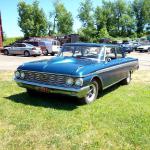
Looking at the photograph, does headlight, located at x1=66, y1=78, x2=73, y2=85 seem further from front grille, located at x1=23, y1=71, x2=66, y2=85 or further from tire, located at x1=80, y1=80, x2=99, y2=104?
tire, located at x1=80, y1=80, x2=99, y2=104

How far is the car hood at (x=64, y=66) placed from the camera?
725 cm

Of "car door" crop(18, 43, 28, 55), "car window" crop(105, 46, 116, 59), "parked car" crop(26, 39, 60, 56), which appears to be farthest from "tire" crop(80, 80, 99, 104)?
"parked car" crop(26, 39, 60, 56)

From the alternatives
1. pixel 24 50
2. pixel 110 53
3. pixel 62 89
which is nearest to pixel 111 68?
pixel 110 53

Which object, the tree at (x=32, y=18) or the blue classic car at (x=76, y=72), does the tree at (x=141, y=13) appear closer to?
the tree at (x=32, y=18)

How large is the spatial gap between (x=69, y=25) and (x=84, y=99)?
59.6m

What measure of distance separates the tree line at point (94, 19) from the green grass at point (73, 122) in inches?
1989

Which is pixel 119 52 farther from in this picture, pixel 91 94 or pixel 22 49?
pixel 22 49

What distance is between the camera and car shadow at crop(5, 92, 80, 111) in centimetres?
739

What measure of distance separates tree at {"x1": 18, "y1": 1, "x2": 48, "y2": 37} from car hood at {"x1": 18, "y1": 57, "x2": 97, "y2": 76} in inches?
1985

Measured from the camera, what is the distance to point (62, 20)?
65750 millimetres

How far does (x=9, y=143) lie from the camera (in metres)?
5.01

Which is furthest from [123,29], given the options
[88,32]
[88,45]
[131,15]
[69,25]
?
[88,45]

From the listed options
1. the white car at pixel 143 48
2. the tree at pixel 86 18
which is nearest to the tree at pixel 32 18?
the tree at pixel 86 18

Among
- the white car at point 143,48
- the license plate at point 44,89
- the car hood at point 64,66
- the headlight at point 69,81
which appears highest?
the car hood at point 64,66
